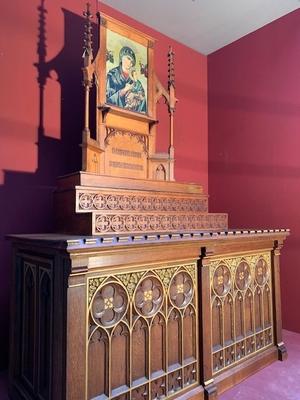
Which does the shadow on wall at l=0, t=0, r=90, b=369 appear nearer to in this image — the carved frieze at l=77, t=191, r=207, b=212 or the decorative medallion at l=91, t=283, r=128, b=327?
the carved frieze at l=77, t=191, r=207, b=212

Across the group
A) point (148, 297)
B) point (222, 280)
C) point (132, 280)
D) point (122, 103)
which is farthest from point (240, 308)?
point (122, 103)

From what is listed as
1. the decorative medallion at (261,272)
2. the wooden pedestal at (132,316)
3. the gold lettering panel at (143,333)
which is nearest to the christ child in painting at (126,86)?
the wooden pedestal at (132,316)

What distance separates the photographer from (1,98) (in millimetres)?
2168

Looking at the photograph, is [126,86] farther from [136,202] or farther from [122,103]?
[136,202]

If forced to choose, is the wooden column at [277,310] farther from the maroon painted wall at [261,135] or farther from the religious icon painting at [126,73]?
the religious icon painting at [126,73]

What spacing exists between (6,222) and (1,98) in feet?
2.80

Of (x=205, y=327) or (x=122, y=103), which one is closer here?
(x=205, y=327)

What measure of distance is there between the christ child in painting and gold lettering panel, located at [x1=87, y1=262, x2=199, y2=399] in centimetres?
128

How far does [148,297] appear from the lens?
156cm

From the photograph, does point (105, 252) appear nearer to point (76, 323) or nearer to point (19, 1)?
point (76, 323)

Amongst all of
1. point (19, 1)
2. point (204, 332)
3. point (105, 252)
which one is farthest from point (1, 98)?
point (204, 332)

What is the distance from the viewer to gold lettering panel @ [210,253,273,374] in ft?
6.18

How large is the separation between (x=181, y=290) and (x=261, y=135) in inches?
77.9

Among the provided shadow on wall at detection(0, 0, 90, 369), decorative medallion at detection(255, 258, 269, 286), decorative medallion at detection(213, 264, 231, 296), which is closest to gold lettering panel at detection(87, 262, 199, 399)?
decorative medallion at detection(213, 264, 231, 296)
